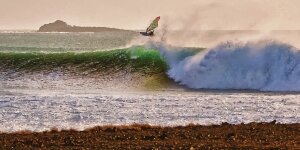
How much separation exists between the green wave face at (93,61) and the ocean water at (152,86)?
0.16ft

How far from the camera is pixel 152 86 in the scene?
30.1 m

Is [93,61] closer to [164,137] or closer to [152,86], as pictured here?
[152,86]

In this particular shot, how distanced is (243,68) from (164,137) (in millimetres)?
19682

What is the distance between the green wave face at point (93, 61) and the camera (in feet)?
120

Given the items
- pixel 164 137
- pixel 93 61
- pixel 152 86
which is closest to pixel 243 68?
pixel 152 86

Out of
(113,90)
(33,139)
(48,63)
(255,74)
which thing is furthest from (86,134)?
(48,63)

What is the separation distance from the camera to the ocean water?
58.6ft

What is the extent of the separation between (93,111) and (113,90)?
916 centimetres

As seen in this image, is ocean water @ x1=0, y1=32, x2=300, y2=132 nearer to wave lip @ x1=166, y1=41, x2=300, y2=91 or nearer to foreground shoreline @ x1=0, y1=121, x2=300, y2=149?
wave lip @ x1=166, y1=41, x2=300, y2=91

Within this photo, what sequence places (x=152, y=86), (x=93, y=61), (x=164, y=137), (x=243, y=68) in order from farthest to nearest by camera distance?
1. (x=93, y=61)
2. (x=243, y=68)
3. (x=152, y=86)
4. (x=164, y=137)

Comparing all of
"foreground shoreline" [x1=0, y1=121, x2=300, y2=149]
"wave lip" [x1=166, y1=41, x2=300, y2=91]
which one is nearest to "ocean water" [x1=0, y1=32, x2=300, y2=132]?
"wave lip" [x1=166, y1=41, x2=300, y2=91]

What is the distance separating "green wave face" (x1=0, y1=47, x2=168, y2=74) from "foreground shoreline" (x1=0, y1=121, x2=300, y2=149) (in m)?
20.3

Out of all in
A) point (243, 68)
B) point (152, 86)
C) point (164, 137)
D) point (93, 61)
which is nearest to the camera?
point (164, 137)

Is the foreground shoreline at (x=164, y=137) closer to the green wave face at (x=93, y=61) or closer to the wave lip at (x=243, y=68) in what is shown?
the wave lip at (x=243, y=68)
